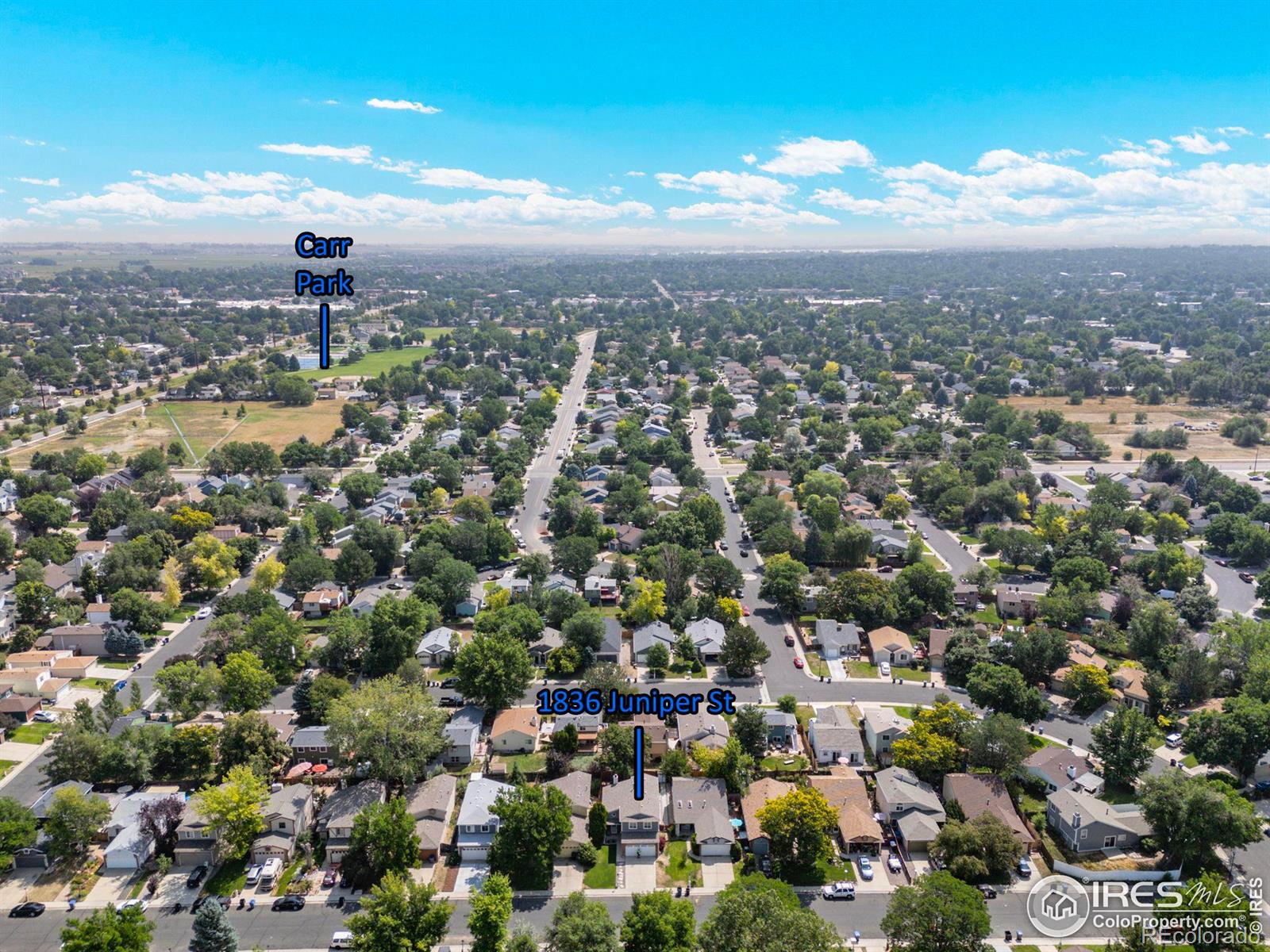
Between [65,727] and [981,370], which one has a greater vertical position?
[981,370]

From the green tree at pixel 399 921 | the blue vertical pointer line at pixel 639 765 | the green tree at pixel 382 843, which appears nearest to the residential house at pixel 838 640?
the blue vertical pointer line at pixel 639 765

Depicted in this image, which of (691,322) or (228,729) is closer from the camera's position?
(228,729)

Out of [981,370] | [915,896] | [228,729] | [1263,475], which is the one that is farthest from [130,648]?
[981,370]

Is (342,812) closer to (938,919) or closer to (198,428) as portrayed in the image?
(938,919)

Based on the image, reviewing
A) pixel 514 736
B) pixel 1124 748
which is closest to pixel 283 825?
pixel 514 736

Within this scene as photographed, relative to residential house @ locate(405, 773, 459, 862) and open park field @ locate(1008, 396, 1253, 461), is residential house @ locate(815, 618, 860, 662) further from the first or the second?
open park field @ locate(1008, 396, 1253, 461)

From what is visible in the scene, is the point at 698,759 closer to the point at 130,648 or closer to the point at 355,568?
the point at 355,568

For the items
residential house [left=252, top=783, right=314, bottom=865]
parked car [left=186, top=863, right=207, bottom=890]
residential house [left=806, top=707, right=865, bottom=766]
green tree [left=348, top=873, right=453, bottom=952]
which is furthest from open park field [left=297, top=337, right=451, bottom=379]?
green tree [left=348, top=873, right=453, bottom=952]
